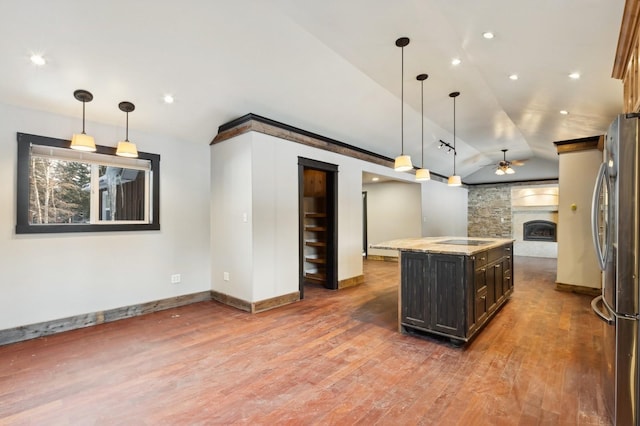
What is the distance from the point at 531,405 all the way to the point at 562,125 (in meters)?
4.78

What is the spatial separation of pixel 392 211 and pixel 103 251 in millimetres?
6798

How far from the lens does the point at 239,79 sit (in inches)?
139

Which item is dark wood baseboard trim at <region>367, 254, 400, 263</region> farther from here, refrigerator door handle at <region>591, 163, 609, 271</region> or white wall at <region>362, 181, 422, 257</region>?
refrigerator door handle at <region>591, 163, 609, 271</region>

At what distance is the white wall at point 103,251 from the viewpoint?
3.16 m

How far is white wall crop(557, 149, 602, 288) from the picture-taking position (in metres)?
5.14

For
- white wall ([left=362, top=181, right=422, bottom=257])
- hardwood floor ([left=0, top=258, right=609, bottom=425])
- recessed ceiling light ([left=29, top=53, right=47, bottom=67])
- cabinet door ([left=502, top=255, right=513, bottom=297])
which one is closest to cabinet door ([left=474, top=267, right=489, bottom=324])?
hardwood floor ([left=0, top=258, right=609, bottom=425])

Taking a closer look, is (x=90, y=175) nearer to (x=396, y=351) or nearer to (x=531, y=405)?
(x=396, y=351)

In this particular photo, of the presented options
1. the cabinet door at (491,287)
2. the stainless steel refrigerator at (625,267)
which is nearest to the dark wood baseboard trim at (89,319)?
the cabinet door at (491,287)

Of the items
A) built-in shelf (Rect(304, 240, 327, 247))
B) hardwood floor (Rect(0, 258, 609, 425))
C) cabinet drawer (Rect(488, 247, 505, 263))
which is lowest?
hardwood floor (Rect(0, 258, 609, 425))

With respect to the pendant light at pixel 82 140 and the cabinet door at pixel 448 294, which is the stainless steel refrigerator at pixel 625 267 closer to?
the cabinet door at pixel 448 294

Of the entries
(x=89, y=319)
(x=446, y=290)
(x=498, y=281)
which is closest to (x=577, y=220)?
(x=498, y=281)

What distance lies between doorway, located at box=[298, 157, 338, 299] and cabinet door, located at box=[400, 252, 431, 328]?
1810mm

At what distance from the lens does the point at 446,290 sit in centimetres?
307

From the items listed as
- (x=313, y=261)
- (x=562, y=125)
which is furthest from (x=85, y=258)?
(x=562, y=125)
